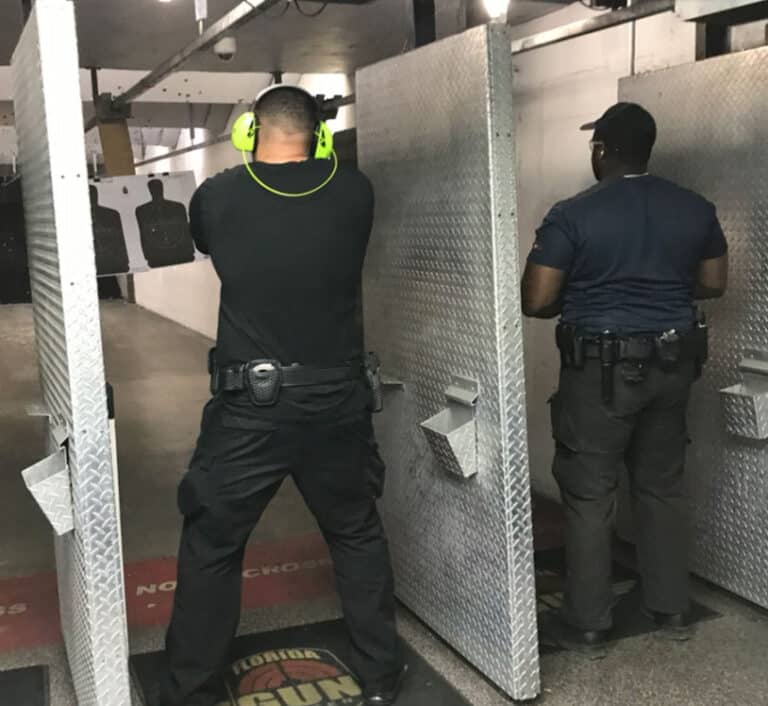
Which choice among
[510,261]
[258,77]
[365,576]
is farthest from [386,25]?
[365,576]

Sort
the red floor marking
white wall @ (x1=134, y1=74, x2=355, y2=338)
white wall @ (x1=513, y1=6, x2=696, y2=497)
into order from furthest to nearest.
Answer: white wall @ (x1=134, y1=74, x2=355, y2=338), white wall @ (x1=513, y1=6, x2=696, y2=497), the red floor marking

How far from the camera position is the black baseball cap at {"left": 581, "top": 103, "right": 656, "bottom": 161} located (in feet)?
9.00

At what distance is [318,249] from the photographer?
7.59ft

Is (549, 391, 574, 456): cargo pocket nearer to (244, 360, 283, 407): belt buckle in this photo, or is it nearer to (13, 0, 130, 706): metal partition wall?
(244, 360, 283, 407): belt buckle

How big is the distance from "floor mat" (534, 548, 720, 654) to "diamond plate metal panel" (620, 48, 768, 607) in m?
0.25

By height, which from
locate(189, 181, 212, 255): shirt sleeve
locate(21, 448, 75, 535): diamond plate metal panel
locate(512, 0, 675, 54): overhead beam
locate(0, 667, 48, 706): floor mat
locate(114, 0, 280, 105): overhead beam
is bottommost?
locate(0, 667, 48, 706): floor mat

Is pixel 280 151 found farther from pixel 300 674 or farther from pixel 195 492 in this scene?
pixel 300 674

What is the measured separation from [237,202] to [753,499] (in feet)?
6.75

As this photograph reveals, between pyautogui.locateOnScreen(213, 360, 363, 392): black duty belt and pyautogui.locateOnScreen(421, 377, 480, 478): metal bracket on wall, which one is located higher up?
pyautogui.locateOnScreen(213, 360, 363, 392): black duty belt

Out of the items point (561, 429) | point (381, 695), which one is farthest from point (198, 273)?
point (381, 695)

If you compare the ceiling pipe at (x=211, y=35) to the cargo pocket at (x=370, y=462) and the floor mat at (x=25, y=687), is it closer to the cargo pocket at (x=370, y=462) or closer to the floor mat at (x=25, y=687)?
the cargo pocket at (x=370, y=462)

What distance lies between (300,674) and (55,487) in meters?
1.07

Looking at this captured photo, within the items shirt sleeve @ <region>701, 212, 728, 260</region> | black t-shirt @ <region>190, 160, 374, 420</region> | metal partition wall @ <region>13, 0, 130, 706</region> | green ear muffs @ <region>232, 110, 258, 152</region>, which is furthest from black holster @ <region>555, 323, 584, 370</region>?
metal partition wall @ <region>13, 0, 130, 706</region>

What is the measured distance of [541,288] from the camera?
2.73 metres
